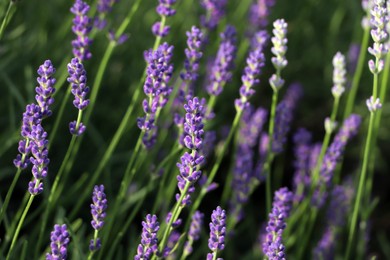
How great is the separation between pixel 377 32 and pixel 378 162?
1.78 meters

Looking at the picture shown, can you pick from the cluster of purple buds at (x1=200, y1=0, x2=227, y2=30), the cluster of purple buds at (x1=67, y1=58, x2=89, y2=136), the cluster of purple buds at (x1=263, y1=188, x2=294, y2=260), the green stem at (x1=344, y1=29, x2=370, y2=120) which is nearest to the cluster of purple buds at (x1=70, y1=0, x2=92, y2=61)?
the cluster of purple buds at (x1=67, y1=58, x2=89, y2=136)

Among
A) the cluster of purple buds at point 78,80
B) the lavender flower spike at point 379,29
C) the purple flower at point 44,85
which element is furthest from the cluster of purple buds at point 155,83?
the lavender flower spike at point 379,29

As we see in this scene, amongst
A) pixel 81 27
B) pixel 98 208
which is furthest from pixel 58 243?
pixel 81 27

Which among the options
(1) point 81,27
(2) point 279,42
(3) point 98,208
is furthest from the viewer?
(1) point 81,27

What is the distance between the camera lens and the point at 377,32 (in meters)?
1.92

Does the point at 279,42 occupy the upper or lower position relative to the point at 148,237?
upper

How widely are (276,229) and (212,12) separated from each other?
3.69ft

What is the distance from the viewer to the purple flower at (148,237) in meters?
1.70

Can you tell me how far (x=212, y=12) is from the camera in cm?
268

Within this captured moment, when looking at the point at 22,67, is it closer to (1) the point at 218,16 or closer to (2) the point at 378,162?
(1) the point at 218,16

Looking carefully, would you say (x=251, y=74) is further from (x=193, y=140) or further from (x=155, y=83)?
(x=193, y=140)

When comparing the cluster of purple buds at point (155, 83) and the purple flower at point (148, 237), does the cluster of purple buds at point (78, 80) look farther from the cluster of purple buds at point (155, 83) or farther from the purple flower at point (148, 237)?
the purple flower at point (148, 237)

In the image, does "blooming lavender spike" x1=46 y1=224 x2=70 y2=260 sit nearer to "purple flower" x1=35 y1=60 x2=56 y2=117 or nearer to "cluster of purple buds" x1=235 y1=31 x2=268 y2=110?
A: "purple flower" x1=35 y1=60 x2=56 y2=117

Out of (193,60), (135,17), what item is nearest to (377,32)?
(193,60)
